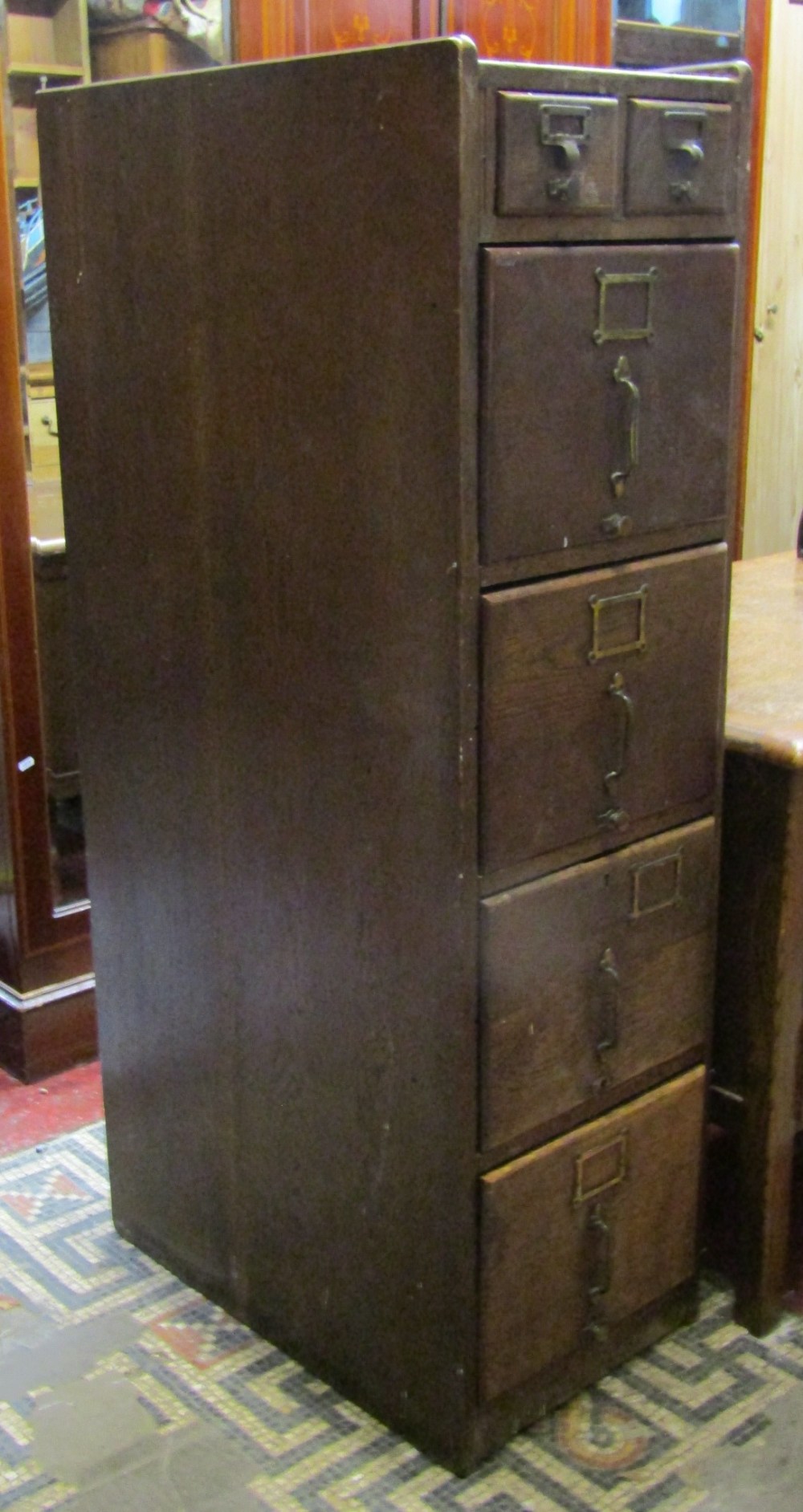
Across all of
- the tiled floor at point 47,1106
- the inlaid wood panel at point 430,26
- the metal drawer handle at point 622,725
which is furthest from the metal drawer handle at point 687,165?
the tiled floor at point 47,1106

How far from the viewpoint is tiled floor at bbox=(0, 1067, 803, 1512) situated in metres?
1.64

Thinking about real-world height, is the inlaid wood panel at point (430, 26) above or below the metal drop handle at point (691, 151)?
above

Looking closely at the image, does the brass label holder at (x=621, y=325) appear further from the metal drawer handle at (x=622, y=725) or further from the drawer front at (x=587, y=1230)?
the drawer front at (x=587, y=1230)

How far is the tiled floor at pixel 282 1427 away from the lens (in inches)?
64.6

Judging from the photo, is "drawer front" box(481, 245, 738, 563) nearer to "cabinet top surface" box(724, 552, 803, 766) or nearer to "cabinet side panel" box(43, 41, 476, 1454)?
"cabinet side panel" box(43, 41, 476, 1454)

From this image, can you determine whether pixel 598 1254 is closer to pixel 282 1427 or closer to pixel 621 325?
pixel 282 1427

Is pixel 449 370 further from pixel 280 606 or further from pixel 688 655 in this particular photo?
pixel 688 655

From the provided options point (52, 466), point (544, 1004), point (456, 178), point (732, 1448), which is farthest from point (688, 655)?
point (52, 466)

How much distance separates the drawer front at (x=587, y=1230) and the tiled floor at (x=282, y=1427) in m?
0.10

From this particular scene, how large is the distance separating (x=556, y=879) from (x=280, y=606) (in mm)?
386

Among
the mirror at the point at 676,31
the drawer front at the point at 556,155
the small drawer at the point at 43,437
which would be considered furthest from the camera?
the mirror at the point at 676,31

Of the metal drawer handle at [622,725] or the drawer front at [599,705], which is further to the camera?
the metal drawer handle at [622,725]

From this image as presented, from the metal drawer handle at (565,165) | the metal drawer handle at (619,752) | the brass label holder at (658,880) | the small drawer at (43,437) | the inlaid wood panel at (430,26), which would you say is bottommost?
the brass label holder at (658,880)

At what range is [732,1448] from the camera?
171 cm
